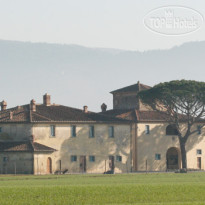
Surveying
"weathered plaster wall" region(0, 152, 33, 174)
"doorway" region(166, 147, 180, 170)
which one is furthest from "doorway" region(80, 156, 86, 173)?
"doorway" region(166, 147, 180, 170)

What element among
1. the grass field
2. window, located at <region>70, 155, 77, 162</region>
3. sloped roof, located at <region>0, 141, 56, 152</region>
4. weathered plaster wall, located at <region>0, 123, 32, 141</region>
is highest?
weathered plaster wall, located at <region>0, 123, 32, 141</region>

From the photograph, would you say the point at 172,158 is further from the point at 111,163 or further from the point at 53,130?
the point at 53,130

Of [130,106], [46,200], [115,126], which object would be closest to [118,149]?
[115,126]

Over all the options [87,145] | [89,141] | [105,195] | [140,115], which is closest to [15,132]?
[87,145]

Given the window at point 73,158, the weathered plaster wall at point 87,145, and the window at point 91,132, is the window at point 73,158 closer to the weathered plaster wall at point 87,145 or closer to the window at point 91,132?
the weathered plaster wall at point 87,145

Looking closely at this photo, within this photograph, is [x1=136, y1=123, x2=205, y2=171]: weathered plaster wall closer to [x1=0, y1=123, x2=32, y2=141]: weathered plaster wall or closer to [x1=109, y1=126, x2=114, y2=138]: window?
[x1=109, y1=126, x2=114, y2=138]: window

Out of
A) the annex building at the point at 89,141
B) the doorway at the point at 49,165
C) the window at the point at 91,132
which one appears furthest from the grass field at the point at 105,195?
the window at the point at 91,132

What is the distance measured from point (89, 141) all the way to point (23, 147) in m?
Answer: 11.3

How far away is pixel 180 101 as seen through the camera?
112 meters

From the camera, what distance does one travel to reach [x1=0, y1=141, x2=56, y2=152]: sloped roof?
10062cm

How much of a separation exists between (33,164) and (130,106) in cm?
2488

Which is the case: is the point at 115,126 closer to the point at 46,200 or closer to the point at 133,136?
the point at 133,136

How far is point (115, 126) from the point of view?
4395 inches

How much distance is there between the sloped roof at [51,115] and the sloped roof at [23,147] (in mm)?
3333
